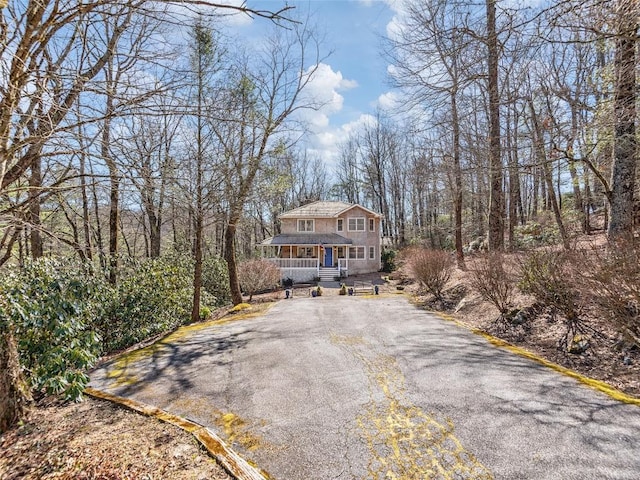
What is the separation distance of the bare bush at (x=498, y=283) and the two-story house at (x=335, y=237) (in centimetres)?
1715

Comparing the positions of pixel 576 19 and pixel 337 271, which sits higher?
pixel 576 19

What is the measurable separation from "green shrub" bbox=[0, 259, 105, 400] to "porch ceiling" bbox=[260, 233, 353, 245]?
19423 mm

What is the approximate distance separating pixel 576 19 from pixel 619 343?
491cm

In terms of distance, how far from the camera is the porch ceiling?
81.5 feet

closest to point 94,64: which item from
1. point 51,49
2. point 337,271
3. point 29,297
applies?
point 51,49

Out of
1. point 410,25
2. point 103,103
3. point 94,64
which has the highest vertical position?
point 410,25

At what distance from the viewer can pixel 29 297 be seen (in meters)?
4.74

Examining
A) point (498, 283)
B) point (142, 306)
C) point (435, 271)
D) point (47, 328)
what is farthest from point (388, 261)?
point (47, 328)

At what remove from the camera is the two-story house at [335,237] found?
1006 inches

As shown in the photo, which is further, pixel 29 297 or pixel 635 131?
pixel 635 131

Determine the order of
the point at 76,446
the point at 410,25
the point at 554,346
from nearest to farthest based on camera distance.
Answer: the point at 76,446 < the point at 554,346 < the point at 410,25

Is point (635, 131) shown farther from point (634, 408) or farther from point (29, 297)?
point (29, 297)

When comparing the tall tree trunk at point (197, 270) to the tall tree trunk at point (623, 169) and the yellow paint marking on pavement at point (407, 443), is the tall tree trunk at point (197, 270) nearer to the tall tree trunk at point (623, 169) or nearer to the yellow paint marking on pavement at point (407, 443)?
the yellow paint marking on pavement at point (407, 443)

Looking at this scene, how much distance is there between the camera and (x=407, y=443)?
3.30 metres
